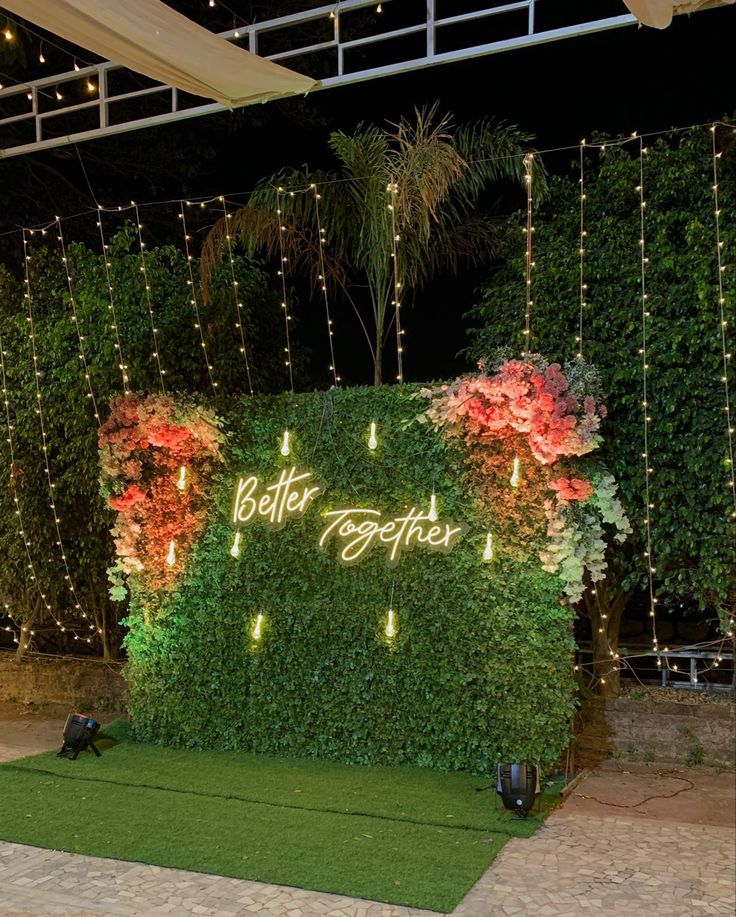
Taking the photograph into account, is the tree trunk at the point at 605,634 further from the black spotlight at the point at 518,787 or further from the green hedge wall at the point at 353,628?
the black spotlight at the point at 518,787

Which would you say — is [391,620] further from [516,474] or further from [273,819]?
[273,819]

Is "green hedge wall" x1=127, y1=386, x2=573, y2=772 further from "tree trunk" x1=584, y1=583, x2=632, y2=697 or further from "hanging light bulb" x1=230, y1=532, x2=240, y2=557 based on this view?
"tree trunk" x1=584, y1=583, x2=632, y2=697

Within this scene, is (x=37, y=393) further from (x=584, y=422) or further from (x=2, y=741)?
(x=584, y=422)

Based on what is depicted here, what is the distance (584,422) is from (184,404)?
3.34 metres

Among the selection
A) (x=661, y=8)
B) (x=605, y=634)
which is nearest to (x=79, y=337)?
(x=605, y=634)

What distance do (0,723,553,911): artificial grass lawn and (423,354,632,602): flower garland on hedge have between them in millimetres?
1759

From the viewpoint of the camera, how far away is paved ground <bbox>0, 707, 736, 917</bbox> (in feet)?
15.5

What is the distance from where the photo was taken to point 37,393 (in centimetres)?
970

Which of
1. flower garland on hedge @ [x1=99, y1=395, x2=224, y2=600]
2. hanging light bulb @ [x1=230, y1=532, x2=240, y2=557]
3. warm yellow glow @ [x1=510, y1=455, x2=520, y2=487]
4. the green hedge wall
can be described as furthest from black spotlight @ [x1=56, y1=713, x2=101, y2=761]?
warm yellow glow @ [x1=510, y1=455, x2=520, y2=487]

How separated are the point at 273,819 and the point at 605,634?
3456 mm

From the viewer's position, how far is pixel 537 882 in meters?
5.09

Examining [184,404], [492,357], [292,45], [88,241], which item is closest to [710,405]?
[492,357]

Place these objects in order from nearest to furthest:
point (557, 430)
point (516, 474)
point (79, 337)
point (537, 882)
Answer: point (537, 882) < point (557, 430) < point (516, 474) < point (79, 337)

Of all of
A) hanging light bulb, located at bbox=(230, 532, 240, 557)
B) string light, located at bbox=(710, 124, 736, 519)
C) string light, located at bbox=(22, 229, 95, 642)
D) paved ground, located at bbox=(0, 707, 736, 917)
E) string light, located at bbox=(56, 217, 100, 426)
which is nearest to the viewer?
paved ground, located at bbox=(0, 707, 736, 917)
